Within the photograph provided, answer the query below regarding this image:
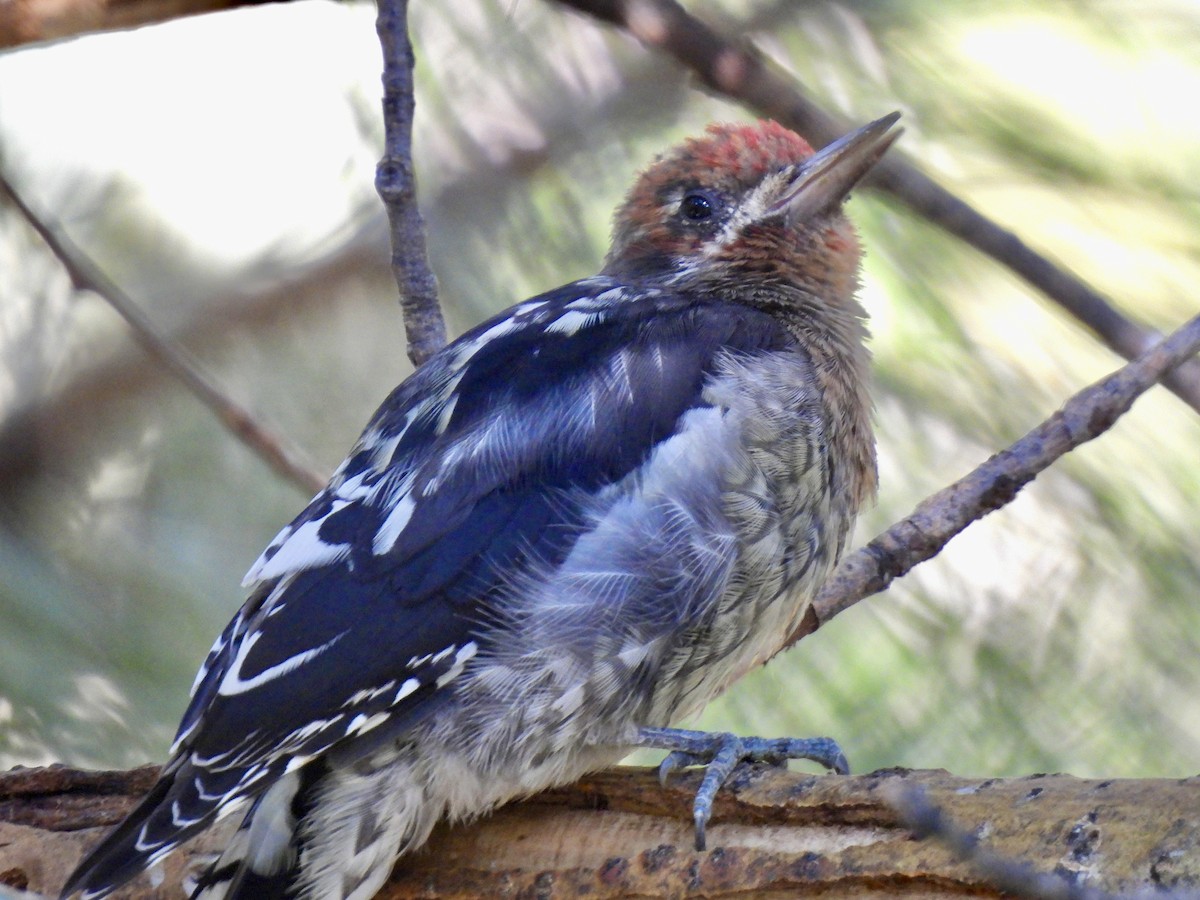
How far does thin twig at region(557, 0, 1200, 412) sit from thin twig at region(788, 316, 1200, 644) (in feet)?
0.51

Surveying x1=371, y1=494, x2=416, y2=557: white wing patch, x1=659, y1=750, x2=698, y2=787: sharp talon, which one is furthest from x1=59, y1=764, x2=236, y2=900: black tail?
x1=659, y1=750, x2=698, y2=787: sharp talon

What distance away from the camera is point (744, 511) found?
1.85 m

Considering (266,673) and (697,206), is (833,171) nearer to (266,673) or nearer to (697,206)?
(697,206)

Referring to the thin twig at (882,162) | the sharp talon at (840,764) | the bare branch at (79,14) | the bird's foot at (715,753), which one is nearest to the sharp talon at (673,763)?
the bird's foot at (715,753)

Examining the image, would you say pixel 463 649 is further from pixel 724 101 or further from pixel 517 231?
pixel 724 101

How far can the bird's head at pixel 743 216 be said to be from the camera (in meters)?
2.32

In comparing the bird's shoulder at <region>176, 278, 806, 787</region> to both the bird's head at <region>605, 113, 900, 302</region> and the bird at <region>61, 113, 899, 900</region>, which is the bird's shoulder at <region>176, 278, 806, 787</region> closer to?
the bird at <region>61, 113, 899, 900</region>

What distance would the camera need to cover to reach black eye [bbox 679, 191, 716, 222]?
2.42m

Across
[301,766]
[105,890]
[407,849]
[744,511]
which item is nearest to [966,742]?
[744,511]

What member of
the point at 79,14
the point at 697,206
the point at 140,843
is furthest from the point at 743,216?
the point at 140,843

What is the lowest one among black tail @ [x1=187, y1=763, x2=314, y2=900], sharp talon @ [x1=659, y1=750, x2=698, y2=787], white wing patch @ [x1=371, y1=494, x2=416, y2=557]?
sharp talon @ [x1=659, y1=750, x2=698, y2=787]

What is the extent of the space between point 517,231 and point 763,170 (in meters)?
0.46

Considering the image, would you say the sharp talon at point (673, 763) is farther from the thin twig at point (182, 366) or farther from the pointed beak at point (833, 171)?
the pointed beak at point (833, 171)

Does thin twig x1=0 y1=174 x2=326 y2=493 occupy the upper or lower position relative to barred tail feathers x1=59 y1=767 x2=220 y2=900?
upper
